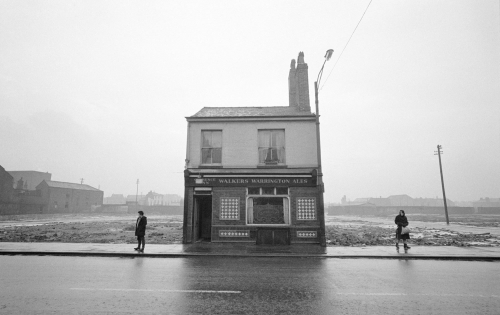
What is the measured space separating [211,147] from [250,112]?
3.46m

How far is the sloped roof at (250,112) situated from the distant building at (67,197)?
237 ft

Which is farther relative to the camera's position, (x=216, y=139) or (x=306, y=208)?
(x=216, y=139)

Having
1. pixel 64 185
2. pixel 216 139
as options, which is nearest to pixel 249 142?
pixel 216 139

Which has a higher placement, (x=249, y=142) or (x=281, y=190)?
(x=249, y=142)

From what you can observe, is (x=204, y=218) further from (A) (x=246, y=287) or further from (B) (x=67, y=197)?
(B) (x=67, y=197)

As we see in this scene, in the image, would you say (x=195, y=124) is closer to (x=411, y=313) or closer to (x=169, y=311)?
(x=169, y=311)

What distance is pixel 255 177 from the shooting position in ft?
52.9

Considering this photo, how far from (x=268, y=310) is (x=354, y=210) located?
9177 centimetres

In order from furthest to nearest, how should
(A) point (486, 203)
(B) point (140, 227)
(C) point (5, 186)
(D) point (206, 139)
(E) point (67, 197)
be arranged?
(A) point (486, 203) < (E) point (67, 197) < (C) point (5, 186) < (D) point (206, 139) < (B) point (140, 227)

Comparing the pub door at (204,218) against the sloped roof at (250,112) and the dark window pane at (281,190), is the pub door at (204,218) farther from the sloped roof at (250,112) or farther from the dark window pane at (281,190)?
the sloped roof at (250,112)

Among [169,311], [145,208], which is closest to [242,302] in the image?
[169,311]

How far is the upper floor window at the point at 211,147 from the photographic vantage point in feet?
55.7

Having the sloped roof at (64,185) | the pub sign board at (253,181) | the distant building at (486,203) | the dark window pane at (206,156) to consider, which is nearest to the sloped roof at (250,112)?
the dark window pane at (206,156)

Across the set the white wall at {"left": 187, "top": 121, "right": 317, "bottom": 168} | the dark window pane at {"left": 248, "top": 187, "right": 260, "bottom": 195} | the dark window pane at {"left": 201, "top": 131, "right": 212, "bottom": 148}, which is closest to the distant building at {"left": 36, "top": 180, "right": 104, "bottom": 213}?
the white wall at {"left": 187, "top": 121, "right": 317, "bottom": 168}
